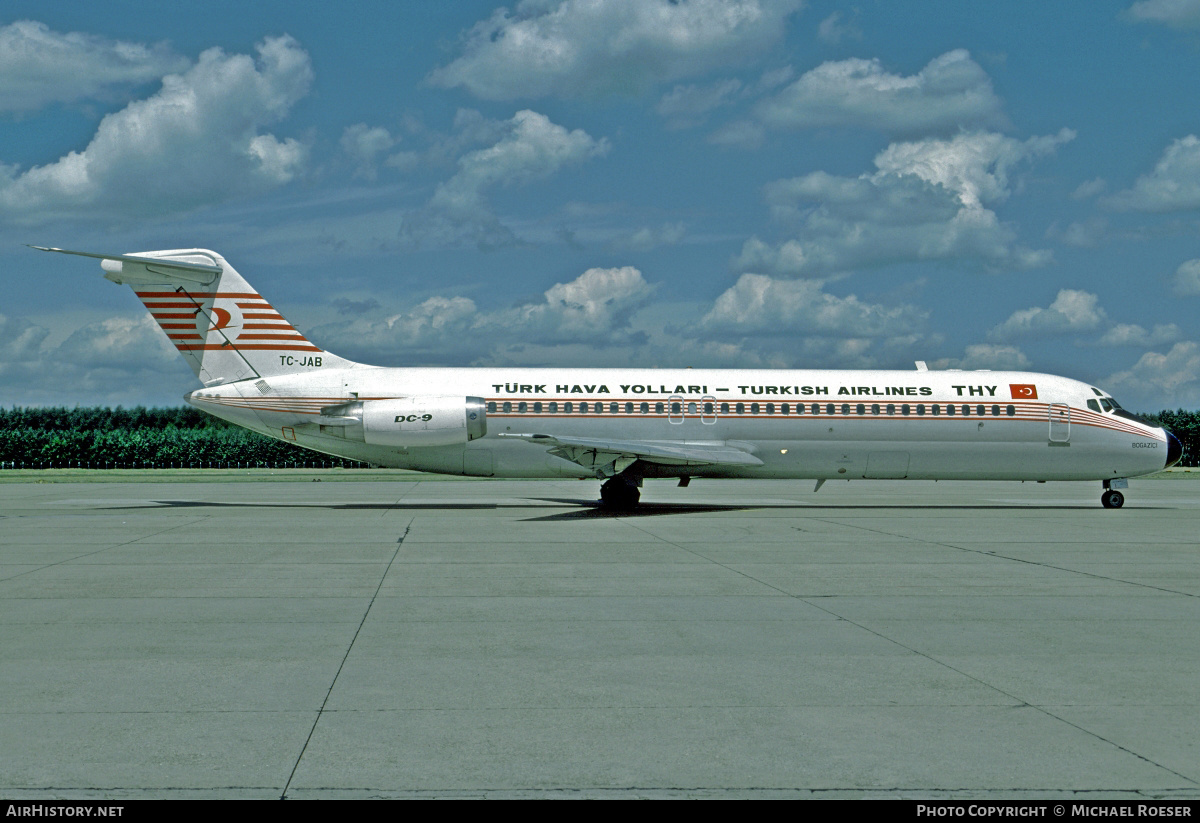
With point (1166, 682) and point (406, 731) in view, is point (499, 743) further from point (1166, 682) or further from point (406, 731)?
point (1166, 682)

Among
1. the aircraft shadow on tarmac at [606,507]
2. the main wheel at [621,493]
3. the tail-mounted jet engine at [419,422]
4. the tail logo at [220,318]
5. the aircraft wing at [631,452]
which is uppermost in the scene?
the tail logo at [220,318]

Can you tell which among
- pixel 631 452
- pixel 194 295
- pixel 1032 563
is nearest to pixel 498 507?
pixel 631 452

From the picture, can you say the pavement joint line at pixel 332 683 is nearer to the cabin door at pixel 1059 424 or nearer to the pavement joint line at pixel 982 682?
the pavement joint line at pixel 982 682

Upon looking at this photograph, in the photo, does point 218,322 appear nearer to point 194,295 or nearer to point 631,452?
point 194,295

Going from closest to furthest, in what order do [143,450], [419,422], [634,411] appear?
[419,422], [634,411], [143,450]

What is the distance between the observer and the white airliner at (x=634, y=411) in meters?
25.2

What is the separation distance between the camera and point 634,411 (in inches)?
1001

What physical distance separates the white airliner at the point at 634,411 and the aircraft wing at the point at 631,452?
11 centimetres

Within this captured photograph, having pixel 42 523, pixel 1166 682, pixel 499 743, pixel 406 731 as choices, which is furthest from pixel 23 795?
pixel 42 523

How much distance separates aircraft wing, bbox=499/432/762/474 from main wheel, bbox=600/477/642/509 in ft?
1.60

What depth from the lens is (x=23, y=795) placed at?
488 cm

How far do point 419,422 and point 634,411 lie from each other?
204 inches

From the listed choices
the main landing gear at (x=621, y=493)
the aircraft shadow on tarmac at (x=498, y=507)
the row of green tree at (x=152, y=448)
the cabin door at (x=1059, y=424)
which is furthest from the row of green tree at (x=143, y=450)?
the cabin door at (x=1059, y=424)

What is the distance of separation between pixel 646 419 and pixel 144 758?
800 inches
